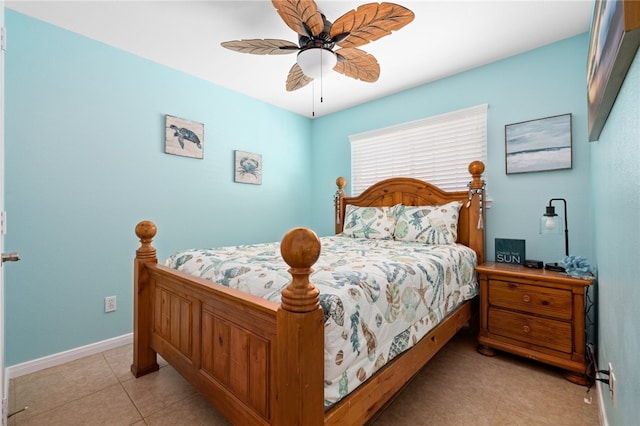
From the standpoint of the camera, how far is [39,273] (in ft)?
6.93

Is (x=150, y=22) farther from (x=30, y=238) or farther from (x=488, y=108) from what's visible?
(x=488, y=108)

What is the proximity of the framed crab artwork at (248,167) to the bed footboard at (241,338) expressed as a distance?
160 cm

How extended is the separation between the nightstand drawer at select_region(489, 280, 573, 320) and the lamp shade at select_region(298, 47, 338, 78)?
2004 millimetres

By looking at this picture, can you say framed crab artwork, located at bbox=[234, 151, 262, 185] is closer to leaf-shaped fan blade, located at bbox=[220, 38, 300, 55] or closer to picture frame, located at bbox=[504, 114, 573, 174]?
leaf-shaped fan blade, located at bbox=[220, 38, 300, 55]

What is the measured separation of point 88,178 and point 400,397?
9.26 feet

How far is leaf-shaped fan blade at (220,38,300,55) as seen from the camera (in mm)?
1848

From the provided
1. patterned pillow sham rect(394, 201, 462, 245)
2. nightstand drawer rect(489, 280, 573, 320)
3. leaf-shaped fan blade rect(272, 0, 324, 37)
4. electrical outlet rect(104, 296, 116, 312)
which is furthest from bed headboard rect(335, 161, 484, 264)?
electrical outlet rect(104, 296, 116, 312)

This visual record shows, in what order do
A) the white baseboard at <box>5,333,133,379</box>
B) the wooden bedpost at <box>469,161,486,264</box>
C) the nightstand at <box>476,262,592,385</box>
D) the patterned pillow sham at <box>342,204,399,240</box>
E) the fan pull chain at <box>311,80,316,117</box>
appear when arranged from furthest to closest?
the fan pull chain at <box>311,80,316,117</box> → the patterned pillow sham at <box>342,204,399,240</box> → the wooden bedpost at <box>469,161,486,264</box> → the white baseboard at <box>5,333,133,379</box> → the nightstand at <box>476,262,592,385</box>

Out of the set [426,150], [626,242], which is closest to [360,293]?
[626,242]

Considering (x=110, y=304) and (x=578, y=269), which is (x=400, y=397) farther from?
(x=110, y=304)

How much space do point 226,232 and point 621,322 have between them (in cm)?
313

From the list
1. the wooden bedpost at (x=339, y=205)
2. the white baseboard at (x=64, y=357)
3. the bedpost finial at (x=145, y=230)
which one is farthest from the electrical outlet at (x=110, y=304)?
the wooden bedpost at (x=339, y=205)

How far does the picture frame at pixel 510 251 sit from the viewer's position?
2.41 metres

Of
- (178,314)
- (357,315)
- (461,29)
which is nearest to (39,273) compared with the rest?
(178,314)
